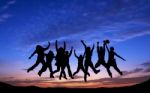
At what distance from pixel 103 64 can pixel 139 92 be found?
5487mm

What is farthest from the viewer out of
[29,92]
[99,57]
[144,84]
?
[99,57]

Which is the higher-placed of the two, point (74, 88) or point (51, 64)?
point (51, 64)

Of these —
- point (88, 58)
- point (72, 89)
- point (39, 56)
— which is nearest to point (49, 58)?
point (39, 56)

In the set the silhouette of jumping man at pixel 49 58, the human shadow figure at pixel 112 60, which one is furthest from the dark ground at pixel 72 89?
the silhouette of jumping man at pixel 49 58

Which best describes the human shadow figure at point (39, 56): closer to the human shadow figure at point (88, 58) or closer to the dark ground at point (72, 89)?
the human shadow figure at point (88, 58)

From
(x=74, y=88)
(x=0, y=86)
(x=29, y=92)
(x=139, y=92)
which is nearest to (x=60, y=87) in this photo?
(x=74, y=88)

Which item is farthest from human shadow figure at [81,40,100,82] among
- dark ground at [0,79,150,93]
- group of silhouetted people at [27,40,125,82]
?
dark ground at [0,79,150,93]

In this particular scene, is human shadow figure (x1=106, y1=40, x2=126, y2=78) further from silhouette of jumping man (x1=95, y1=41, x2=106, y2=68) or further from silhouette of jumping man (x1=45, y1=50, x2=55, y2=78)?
silhouette of jumping man (x1=45, y1=50, x2=55, y2=78)

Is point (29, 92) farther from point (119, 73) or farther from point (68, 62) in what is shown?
point (119, 73)

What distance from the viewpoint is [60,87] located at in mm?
16609

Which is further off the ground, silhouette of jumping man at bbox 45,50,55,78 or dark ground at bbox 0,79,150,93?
silhouette of jumping man at bbox 45,50,55,78

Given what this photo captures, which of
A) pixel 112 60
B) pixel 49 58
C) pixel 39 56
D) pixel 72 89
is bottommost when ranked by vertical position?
pixel 72 89

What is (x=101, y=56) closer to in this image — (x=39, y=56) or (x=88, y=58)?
(x=88, y=58)

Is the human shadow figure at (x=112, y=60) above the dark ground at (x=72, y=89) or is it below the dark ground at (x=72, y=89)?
above
